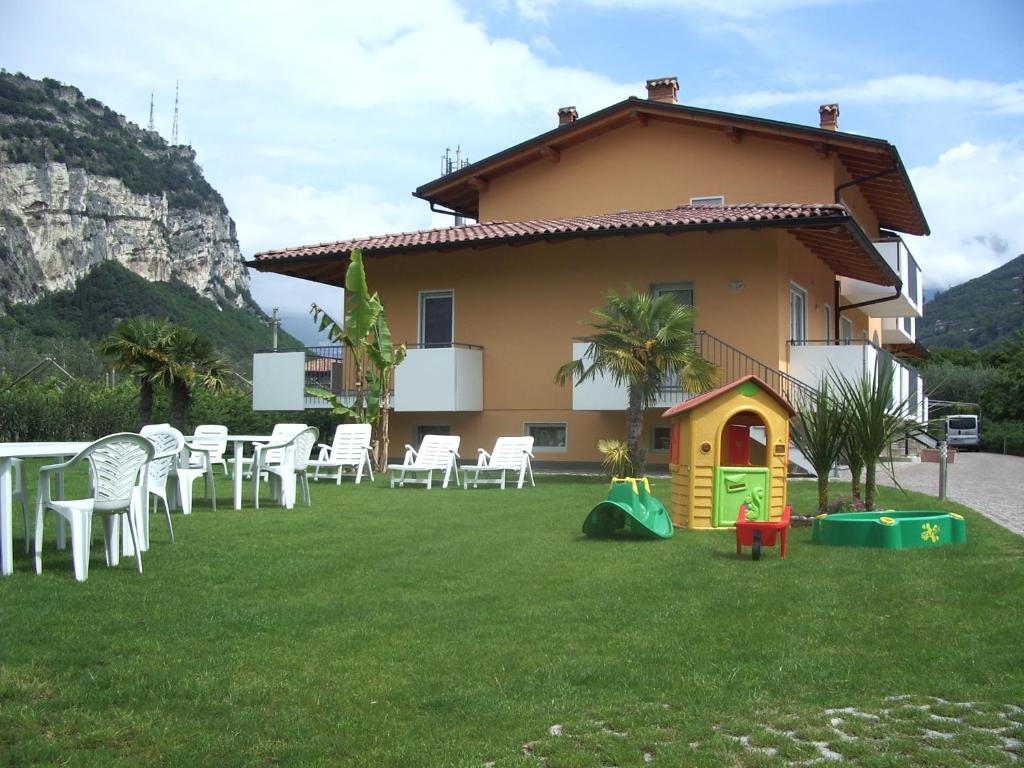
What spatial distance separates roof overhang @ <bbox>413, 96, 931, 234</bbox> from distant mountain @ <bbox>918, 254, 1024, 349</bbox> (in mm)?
59323

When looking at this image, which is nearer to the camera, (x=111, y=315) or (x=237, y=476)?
(x=237, y=476)

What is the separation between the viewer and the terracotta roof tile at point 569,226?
20328 mm

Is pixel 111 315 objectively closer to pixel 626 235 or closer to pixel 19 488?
pixel 626 235

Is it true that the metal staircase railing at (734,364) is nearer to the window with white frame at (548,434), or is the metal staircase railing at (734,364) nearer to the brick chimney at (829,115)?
the window with white frame at (548,434)

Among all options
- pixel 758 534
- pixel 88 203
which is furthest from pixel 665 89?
pixel 88 203

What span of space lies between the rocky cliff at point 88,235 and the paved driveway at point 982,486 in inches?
2868

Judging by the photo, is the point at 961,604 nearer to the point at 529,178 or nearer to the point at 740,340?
the point at 740,340

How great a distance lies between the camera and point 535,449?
23781mm

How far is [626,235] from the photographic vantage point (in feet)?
71.8

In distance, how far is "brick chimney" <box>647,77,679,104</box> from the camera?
91.8ft

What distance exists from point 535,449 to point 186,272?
82387 millimetres

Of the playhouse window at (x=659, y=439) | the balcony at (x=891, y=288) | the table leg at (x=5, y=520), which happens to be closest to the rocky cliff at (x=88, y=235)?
the balcony at (x=891, y=288)

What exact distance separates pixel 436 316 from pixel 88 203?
76.7m

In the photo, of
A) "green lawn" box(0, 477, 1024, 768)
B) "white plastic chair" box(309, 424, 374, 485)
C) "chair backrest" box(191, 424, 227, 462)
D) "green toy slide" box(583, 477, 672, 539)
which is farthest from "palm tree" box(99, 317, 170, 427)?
"green toy slide" box(583, 477, 672, 539)
